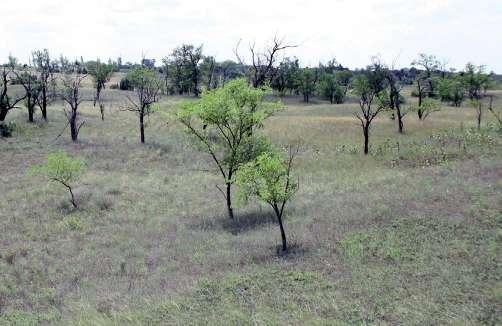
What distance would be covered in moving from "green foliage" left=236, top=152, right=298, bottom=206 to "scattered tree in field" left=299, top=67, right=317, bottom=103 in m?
71.0

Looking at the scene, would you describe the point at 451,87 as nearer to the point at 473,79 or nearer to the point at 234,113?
the point at 473,79

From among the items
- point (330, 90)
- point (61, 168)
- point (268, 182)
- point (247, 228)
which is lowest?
point (247, 228)

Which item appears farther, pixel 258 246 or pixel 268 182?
pixel 258 246

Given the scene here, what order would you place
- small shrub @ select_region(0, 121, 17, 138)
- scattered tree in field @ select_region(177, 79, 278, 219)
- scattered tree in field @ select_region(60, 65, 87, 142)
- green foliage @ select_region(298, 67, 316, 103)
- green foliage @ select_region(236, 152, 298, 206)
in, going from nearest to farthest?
1. green foliage @ select_region(236, 152, 298, 206)
2. scattered tree in field @ select_region(177, 79, 278, 219)
3. scattered tree in field @ select_region(60, 65, 87, 142)
4. small shrub @ select_region(0, 121, 17, 138)
5. green foliage @ select_region(298, 67, 316, 103)

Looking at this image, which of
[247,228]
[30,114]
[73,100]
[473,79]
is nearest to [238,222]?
[247,228]

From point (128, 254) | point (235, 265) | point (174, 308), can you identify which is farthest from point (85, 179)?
point (174, 308)

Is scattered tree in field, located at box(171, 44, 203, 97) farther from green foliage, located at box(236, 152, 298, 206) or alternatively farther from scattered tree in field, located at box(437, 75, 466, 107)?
green foliage, located at box(236, 152, 298, 206)

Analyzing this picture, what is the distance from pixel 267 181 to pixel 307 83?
7250 centimetres

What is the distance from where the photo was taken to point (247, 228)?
2633 centimetres

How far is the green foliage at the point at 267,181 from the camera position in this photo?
69.5 ft

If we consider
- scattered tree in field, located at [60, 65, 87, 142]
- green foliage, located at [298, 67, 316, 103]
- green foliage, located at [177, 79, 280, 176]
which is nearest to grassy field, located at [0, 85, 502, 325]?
green foliage, located at [177, 79, 280, 176]

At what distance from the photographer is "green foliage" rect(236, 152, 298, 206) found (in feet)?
69.5

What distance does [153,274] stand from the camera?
2048cm

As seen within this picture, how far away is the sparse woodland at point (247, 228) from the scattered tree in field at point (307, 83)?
4214 centimetres
